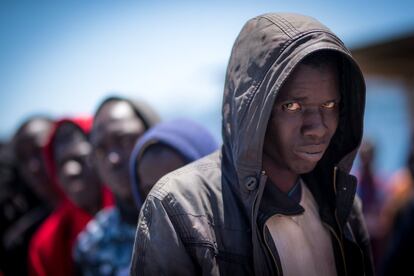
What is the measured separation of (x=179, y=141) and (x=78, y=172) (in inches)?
46.6

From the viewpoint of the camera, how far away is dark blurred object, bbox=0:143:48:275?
3.59 meters

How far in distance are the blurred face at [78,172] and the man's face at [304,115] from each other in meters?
1.76

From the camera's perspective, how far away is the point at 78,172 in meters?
2.93

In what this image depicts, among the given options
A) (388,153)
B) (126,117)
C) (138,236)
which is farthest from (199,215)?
(388,153)

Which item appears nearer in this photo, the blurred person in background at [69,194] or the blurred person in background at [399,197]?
the blurred person in background at [69,194]

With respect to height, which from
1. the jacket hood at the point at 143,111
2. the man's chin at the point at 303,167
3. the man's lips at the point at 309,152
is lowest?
the man's chin at the point at 303,167

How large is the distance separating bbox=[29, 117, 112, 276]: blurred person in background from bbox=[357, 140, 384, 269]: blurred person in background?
3.39 m

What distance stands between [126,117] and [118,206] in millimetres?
539

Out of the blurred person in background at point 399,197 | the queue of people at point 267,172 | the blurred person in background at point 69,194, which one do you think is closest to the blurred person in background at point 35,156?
the blurred person in background at point 69,194

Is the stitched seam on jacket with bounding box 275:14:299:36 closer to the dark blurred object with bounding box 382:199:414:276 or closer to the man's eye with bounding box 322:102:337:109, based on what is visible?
the man's eye with bounding box 322:102:337:109

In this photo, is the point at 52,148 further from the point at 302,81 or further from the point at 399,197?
the point at 399,197

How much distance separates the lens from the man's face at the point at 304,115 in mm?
1420

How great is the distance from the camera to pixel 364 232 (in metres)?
1.79

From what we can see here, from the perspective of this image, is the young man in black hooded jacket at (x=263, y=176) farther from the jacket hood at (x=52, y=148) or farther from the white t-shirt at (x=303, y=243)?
the jacket hood at (x=52, y=148)
